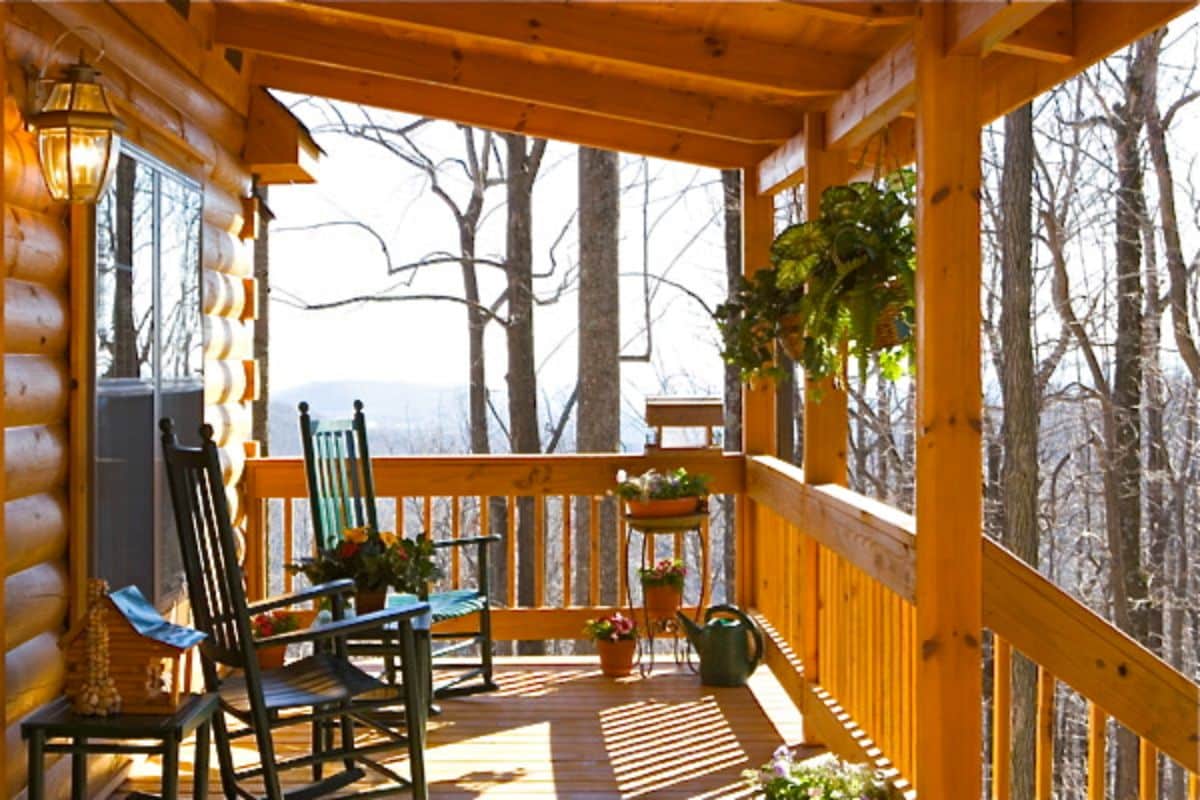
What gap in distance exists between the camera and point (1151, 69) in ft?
34.1

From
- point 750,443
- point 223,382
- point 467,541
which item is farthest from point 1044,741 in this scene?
point 223,382

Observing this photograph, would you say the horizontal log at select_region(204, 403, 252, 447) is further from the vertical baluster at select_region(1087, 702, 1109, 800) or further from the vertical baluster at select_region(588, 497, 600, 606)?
the vertical baluster at select_region(1087, 702, 1109, 800)

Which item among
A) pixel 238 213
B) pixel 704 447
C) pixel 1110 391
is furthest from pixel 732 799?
pixel 1110 391

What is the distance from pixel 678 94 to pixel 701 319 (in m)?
7.85

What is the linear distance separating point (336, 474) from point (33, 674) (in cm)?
190

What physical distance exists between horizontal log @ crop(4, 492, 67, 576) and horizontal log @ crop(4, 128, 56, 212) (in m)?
0.75

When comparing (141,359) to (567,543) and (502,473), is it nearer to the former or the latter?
(502,473)

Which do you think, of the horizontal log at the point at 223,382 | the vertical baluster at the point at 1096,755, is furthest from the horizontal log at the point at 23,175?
the vertical baluster at the point at 1096,755

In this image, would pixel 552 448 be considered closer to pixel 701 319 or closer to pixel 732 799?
pixel 701 319

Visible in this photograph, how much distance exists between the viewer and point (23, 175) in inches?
142

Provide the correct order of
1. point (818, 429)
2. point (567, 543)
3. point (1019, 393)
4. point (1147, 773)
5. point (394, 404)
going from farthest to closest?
point (394, 404)
point (1019, 393)
point (567, 543)
point (818, 429)
point (1147, 773)

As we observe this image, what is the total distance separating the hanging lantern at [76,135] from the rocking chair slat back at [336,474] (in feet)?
5.88

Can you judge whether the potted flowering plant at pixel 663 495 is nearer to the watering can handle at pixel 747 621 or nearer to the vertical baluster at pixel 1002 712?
the watering can handle at pixel 747 621

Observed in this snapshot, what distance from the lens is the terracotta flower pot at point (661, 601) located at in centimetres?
619
